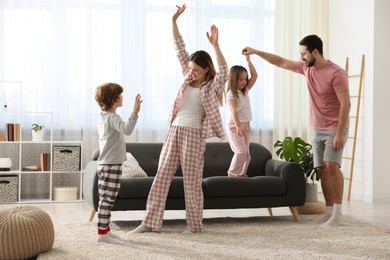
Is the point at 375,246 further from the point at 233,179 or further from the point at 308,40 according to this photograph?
the point at 308,40

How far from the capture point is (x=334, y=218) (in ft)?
17.8

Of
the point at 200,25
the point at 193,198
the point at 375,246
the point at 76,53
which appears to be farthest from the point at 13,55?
the point at 375,246

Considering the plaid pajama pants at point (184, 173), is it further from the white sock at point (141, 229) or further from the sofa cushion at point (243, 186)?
the sofa cushion at point (243, 186)

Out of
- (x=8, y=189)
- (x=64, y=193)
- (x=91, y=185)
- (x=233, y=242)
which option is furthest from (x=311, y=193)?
(x=8, y=189)

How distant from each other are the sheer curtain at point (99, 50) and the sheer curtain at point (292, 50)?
1.21 feet

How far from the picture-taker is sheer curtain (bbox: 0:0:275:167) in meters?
7.54

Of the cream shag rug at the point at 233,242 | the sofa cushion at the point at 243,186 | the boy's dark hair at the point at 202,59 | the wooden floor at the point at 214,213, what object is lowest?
the wooden floor at the point at 214,213

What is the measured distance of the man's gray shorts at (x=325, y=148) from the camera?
213 inches

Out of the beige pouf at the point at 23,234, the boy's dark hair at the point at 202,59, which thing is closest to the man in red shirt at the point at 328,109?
the boy's dark hair at the point at 202,59

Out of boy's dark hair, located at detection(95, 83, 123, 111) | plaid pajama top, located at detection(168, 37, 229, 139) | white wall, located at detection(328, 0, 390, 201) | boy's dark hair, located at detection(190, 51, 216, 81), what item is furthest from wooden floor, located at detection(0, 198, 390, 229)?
boy's dark hair, located at detection(190, 51, 216, 81)

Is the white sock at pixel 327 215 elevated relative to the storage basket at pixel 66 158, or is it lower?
lower

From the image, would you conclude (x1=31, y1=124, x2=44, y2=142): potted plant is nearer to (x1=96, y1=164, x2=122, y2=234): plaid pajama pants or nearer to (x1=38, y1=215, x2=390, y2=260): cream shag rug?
(x1=38, y1=215, x2=390, y2=260): cream shag rug

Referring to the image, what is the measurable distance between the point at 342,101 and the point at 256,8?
3234mm

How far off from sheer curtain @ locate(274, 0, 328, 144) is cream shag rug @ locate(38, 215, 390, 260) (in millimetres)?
2790
